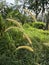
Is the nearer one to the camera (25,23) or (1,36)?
(1,36)

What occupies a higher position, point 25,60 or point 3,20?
A: point 3,20

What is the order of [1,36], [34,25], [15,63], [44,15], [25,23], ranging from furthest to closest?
[44,15] → [34,25] → [25,23] → [1,36] → [15,63]

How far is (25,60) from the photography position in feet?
19.6

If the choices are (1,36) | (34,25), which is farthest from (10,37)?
(34,25)

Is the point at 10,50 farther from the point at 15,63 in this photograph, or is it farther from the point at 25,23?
the point at 25,23

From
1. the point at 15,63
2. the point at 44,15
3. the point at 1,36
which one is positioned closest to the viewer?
the point at 15,63

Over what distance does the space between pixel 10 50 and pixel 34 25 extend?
8.07ft

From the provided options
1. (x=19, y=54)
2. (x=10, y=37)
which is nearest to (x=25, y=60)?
(x=19, y=54)

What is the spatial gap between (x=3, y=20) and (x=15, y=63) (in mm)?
1014

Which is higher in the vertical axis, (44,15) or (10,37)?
(10,37)

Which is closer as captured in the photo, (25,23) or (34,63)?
(34,63)

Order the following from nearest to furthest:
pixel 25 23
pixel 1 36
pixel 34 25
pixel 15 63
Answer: pixel 15 63 < pixel 1 36 < pixel 25 23 < pixel 34 25

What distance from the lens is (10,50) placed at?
19.6 ft

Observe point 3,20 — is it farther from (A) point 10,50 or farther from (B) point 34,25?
(B) point 34,25
